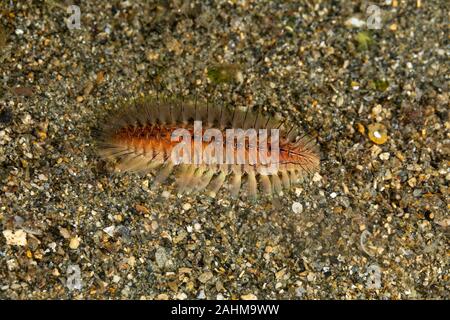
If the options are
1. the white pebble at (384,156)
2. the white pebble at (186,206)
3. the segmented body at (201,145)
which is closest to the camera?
the segmented body at (201,145)

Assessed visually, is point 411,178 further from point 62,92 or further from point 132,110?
point 62,92

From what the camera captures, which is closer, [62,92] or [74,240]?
[74,240]

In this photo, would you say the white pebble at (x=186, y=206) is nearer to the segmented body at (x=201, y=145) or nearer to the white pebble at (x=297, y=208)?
the segmented body at (x=201, y=145)

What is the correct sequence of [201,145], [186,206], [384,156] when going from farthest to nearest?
[384,156] → [186,206] → [201,145]

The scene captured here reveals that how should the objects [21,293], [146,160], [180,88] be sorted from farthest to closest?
[180,88] < [146,160] < [21,293]

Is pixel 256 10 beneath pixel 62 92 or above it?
above

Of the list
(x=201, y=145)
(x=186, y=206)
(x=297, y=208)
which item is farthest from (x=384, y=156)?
(x=186, y=206)

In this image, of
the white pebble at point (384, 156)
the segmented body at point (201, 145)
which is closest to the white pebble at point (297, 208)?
the segmented body at point (201, 145)

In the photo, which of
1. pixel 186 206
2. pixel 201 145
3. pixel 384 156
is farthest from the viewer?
pixel 384 156

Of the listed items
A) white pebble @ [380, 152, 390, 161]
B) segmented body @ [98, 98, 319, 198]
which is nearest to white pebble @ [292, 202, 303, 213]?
segmented body @ [98, 98, 319, 198]

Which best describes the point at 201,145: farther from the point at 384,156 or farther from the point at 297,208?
the point at 384,156
